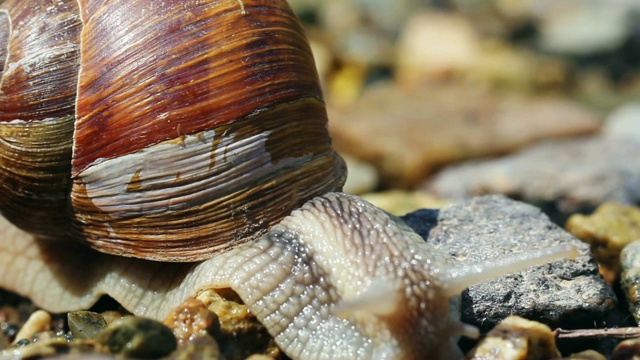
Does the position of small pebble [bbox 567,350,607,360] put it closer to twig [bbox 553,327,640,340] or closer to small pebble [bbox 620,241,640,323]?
twig [bbox 553,327,640,340]

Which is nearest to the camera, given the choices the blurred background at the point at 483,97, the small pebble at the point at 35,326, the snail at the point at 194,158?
the snail at the point at 194,158

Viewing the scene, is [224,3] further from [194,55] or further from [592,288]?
[592,288]

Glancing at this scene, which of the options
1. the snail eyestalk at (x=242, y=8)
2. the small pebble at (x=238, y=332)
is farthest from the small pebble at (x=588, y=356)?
the snail eyestalk at (x=242, y=8)

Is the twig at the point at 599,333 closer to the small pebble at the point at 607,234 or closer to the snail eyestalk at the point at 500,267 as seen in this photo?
the snail eyestalk at the point at 500,267

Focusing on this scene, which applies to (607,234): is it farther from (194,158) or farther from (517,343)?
(194,158)

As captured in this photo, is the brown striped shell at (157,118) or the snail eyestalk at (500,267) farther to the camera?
the brown striped shell at (157,118)

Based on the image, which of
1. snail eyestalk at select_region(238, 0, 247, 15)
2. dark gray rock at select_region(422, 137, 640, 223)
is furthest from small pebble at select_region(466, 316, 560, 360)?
Answer: dark gray rock at select_region(422, 137, 640, 223)
